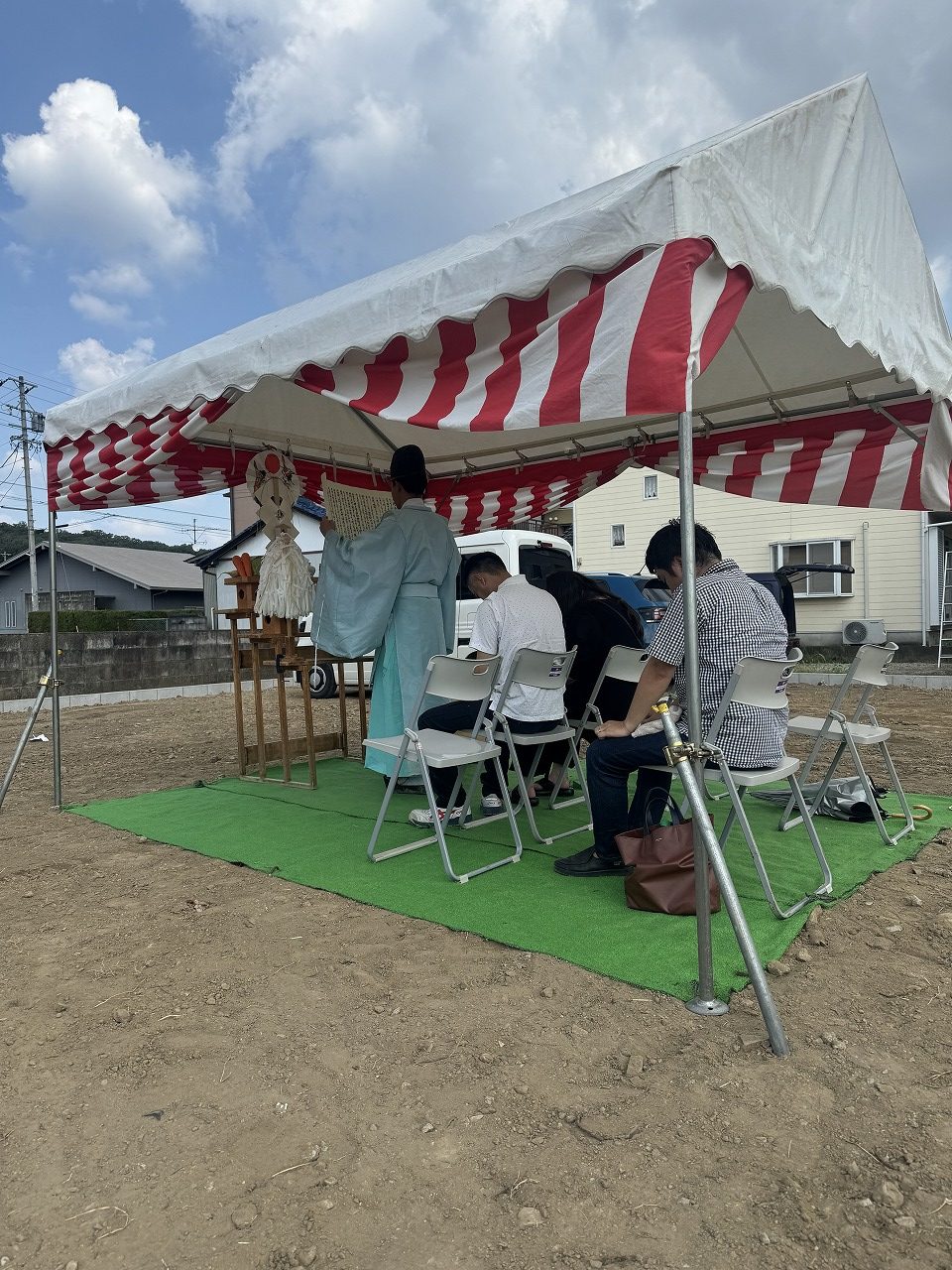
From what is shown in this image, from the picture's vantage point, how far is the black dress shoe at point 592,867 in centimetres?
298

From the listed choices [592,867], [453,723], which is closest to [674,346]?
[592,867]

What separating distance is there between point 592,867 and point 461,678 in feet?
2.75

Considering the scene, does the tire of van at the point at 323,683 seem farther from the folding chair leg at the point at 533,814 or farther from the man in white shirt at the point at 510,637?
the man in white shirt at the point at 510,637

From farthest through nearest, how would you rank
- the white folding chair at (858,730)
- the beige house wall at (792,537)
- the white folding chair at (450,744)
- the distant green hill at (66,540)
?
1. the distant green hill at (66,540)
2. the beige house wall at (792,537)
3. the white folding chair at (858,730)
4. the white folding chair at (450,744)

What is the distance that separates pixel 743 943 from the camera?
1.84 metres

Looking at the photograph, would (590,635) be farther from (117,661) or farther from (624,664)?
(117,661)

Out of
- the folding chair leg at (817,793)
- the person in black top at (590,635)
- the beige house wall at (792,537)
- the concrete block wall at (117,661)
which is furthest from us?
the beige house wall at (792,537)

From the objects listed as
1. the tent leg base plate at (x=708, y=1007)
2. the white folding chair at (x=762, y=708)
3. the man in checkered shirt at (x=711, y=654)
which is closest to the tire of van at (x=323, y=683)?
the man in checkered shirt at (x=711, y=654)

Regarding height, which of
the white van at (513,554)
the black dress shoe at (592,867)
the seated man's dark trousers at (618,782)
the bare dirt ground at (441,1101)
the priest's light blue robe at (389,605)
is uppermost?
the white van at (513,554)

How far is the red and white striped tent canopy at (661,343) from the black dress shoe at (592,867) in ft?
5.22

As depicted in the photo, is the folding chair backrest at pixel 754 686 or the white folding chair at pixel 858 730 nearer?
the folding chair backrest at pixel 754 686

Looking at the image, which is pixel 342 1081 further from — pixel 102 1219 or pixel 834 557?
pixel 834 557

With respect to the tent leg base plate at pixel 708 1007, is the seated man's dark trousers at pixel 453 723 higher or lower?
higher

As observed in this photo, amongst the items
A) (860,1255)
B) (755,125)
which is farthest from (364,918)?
(755,125)
